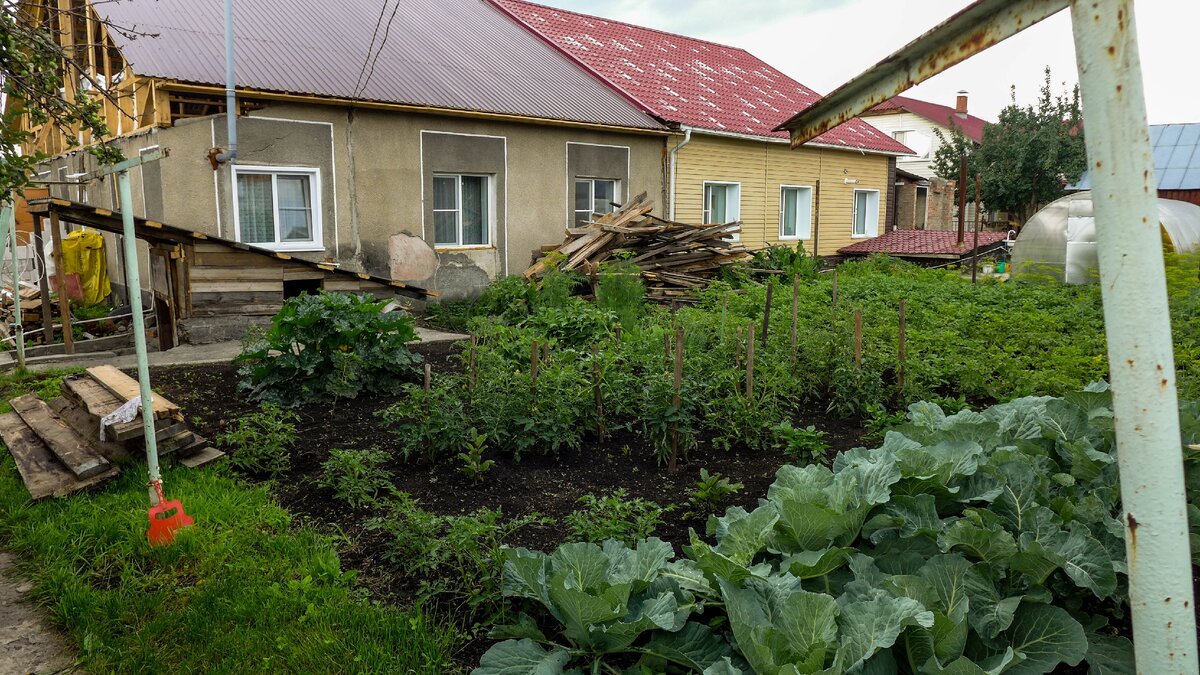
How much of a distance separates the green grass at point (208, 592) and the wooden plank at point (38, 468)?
0.08m

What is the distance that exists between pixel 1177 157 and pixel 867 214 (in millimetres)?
21707

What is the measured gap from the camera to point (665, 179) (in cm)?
1730

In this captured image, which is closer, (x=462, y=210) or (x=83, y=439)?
(x=83, y=439)

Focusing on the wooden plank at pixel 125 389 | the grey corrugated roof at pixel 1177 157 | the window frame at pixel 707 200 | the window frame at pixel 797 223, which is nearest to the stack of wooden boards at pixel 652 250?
the window frame at pixel 707 200

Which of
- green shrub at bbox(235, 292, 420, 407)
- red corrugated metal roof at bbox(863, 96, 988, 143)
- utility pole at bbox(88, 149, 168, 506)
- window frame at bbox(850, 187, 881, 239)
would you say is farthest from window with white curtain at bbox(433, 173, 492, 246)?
red corrugated metal roof at bbox(863, 96, 988, 143)

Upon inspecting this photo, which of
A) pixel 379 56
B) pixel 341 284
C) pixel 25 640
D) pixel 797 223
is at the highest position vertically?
pixel 379 56

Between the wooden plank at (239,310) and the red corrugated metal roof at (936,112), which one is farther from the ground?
the red corrugated metal roof at (936,112)

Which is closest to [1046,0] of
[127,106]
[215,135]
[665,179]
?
[215,135]

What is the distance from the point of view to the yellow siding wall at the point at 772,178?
17.9 meters

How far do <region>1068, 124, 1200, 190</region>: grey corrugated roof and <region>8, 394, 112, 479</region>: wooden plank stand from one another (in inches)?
1432

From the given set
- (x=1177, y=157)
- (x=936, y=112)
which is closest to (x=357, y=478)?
(x=1177, y=157)

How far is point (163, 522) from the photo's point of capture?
4.19m

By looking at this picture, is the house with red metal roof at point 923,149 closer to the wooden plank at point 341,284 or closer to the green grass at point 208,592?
the wooden plank at point 341,284

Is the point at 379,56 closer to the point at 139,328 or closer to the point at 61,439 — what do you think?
the point at 61,439
